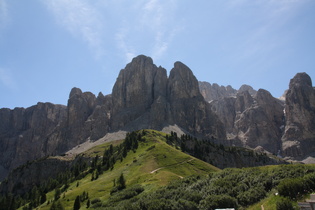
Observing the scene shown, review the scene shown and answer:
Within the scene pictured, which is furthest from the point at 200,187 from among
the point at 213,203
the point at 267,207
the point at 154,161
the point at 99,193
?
the point at 154,161

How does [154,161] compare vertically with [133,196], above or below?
above

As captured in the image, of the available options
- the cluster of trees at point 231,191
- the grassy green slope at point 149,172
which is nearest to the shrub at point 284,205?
the cluster of trees at point 231,191

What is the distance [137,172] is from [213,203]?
61770mm

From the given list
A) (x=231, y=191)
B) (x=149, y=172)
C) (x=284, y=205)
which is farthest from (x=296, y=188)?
(x=149, y=172)

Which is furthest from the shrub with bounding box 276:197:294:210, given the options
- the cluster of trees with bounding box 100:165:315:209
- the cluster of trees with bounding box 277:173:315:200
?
the cluster of trees with bounding box 100:165:315:209

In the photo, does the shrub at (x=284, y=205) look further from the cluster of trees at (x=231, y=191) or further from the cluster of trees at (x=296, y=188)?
the cluster of trees at (x=231, y=191)

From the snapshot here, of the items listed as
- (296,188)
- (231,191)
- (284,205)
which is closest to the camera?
(284,205)

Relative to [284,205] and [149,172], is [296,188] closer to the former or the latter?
[284,205]

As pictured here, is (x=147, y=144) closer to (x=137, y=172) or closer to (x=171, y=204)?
(x=137, y=172)

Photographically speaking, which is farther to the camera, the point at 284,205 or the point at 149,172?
the point at 149,172

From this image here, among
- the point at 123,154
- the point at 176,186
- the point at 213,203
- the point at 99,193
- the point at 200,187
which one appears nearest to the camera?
the point at 213,203

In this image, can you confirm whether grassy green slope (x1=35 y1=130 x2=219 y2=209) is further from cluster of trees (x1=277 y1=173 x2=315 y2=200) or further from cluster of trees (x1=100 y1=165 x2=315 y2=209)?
cluster of trees (x1=277 y1=173 x2=315 y2=200)

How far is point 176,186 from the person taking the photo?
201 feet

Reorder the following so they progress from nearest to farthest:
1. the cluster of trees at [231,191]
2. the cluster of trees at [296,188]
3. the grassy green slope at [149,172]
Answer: the cluster of trees at [296,188] → the cluster of trees at [231,191] → the grassy green slope at [149,172]
